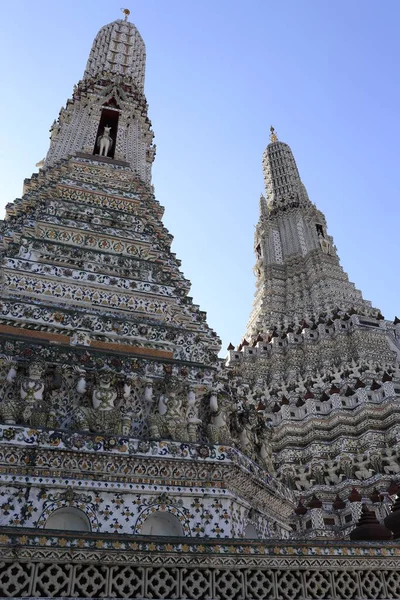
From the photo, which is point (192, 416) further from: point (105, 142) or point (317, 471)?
point (317, 471)

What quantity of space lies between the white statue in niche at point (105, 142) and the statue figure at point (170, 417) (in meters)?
11.9

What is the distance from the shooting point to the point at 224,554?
224 inches

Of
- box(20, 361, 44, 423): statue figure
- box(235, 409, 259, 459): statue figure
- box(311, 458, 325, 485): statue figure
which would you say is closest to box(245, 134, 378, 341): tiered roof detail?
box(311, 458, 325, 485): statue figure

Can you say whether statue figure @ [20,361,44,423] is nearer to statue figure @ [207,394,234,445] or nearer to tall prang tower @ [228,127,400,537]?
statue figure @ [207,394,234,445]

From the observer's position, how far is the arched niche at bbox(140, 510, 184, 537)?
7782 mm

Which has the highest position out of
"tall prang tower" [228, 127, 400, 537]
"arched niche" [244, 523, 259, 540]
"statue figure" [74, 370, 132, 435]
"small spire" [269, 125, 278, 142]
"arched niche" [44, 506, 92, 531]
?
"small spire" [269, 125, 278, 142]

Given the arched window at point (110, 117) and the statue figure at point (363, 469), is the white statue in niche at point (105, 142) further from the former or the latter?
the statue figure at point (363, 469)

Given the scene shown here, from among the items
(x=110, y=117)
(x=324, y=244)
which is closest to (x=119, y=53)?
(x=110, y=117)

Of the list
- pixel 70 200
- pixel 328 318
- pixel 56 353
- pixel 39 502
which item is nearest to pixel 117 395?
pixel 56 353

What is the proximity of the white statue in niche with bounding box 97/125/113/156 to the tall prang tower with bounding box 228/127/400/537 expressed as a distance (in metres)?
12.2

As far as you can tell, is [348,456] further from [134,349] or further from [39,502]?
[39,502]

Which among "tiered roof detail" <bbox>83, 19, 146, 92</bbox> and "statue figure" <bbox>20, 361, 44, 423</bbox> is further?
"tiered roof detail" <bbox>83, 19, 146, 92</bbox>

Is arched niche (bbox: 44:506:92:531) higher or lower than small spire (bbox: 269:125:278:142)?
lower

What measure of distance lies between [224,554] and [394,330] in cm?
2760
